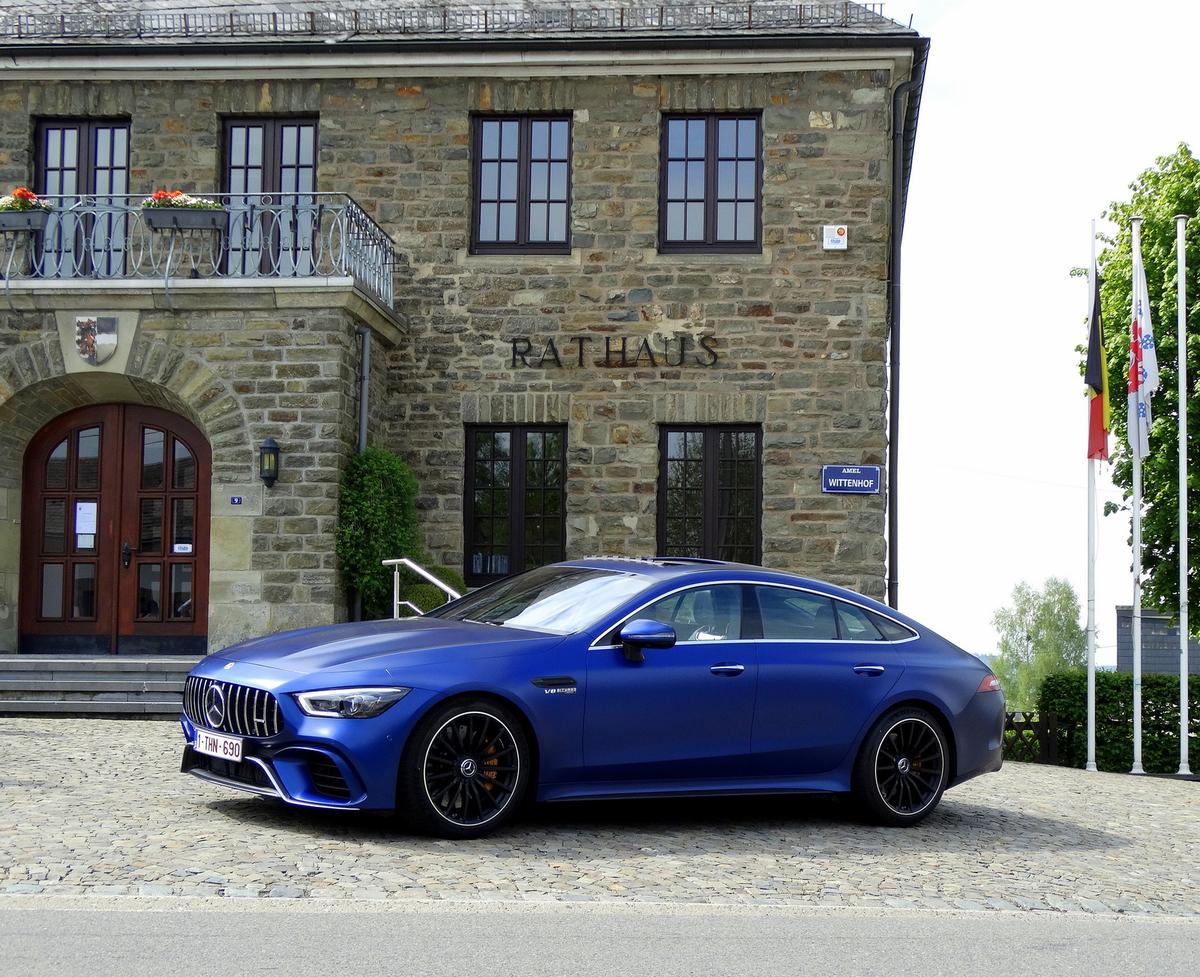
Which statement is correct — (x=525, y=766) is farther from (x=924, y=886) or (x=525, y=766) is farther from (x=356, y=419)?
(x=356, y=419)

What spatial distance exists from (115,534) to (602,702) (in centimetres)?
1011

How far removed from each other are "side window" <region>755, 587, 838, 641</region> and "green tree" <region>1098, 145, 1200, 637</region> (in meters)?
17.2

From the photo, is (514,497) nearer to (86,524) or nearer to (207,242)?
(207,242)

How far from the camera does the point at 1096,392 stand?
658 inches

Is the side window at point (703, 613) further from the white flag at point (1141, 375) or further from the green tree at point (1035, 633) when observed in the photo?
the green tree at point (1035, 633)

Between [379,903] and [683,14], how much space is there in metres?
13.8

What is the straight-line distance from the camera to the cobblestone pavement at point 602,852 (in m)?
7.07

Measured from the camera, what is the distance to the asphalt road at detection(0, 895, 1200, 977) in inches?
223

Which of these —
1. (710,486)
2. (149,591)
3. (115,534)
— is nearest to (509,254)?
(710,486)

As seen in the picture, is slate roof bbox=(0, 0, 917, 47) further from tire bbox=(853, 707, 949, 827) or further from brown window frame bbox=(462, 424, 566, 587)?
tire bbox=(853, 707, 949, 827)

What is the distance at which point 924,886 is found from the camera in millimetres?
7516

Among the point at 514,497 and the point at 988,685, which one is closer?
the point at 988,685

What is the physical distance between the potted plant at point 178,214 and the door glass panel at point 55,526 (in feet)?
10.7

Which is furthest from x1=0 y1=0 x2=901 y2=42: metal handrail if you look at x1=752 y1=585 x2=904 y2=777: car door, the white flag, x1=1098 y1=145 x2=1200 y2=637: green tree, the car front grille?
the car front grille
